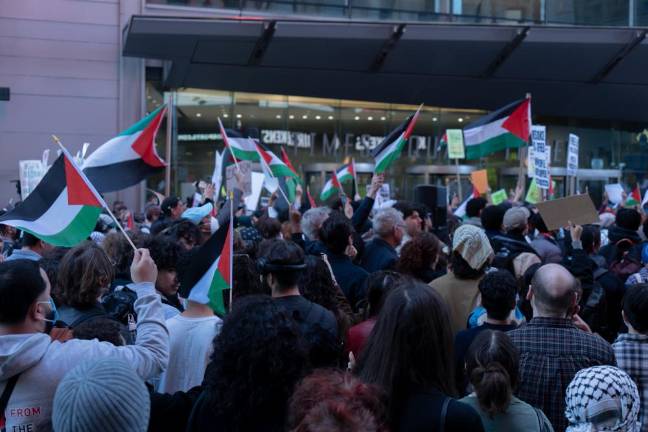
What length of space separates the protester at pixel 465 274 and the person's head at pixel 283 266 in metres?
1.33

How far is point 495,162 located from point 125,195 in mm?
12241

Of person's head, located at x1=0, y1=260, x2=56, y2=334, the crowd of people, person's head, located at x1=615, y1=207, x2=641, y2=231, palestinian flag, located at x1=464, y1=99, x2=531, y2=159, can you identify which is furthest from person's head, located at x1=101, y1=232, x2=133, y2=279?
palestinian flag, located at x1=464, y1=99, x2=531, y2=159

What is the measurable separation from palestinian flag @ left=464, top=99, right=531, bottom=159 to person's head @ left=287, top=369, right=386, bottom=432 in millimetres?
10088

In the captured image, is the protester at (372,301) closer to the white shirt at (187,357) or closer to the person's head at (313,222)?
the white shirt at (187,357)

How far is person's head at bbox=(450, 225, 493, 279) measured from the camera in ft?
19.3

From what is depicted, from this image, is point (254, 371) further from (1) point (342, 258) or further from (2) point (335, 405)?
(1) point (342, 258)

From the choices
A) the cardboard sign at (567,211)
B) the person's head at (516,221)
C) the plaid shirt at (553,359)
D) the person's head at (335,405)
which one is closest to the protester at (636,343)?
the plaid shirt at (553,359)

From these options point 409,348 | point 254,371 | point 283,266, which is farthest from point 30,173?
point 409,348

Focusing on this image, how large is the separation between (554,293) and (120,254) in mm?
3289

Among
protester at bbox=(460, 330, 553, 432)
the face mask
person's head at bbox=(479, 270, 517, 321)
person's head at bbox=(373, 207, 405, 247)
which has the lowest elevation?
protester at bbox=(460, 330, 553, 432)

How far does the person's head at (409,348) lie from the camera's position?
3.13 metres

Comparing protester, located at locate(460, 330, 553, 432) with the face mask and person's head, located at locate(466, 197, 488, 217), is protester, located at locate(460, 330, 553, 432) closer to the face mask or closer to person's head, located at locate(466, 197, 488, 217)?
the face mask

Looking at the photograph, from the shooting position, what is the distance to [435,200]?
10984mm

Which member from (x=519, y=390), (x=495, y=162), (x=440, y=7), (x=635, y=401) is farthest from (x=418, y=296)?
(x=495, y=162)
